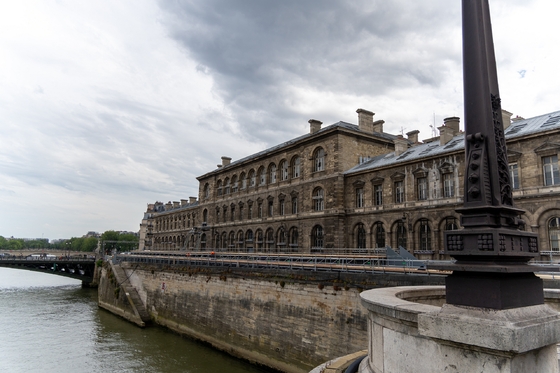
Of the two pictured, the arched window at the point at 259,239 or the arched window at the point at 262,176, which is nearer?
the arched window at the point at 259,239

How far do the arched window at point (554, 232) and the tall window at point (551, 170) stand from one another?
77.5 inches

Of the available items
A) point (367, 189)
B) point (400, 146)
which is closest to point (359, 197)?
point (367, 189)

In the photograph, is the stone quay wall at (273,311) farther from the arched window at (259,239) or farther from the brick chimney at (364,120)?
the brick chimney at (364,120)

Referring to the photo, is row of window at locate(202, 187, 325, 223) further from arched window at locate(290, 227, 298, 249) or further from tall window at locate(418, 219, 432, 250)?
tall window at locate(418, 219, 432, 250)

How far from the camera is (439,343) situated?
15.1 feet

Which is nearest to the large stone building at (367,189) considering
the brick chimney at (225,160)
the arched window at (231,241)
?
the arched window at (231,241)

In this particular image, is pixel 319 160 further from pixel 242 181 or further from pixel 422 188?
pixel 242 181

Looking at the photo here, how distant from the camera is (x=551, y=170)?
20.3 meters

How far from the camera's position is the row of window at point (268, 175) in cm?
3475

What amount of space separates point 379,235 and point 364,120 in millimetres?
11937

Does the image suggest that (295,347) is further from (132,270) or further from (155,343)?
(132,270)

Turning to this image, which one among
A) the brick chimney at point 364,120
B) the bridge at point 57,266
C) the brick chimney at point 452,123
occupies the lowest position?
the bridge at point 57,266

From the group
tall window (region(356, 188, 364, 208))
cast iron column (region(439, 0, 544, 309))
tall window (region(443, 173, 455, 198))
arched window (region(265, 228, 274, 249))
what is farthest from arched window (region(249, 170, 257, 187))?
cast iron column (region(439, 0, 544, 309))

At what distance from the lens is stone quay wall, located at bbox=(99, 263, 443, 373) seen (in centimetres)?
1565
